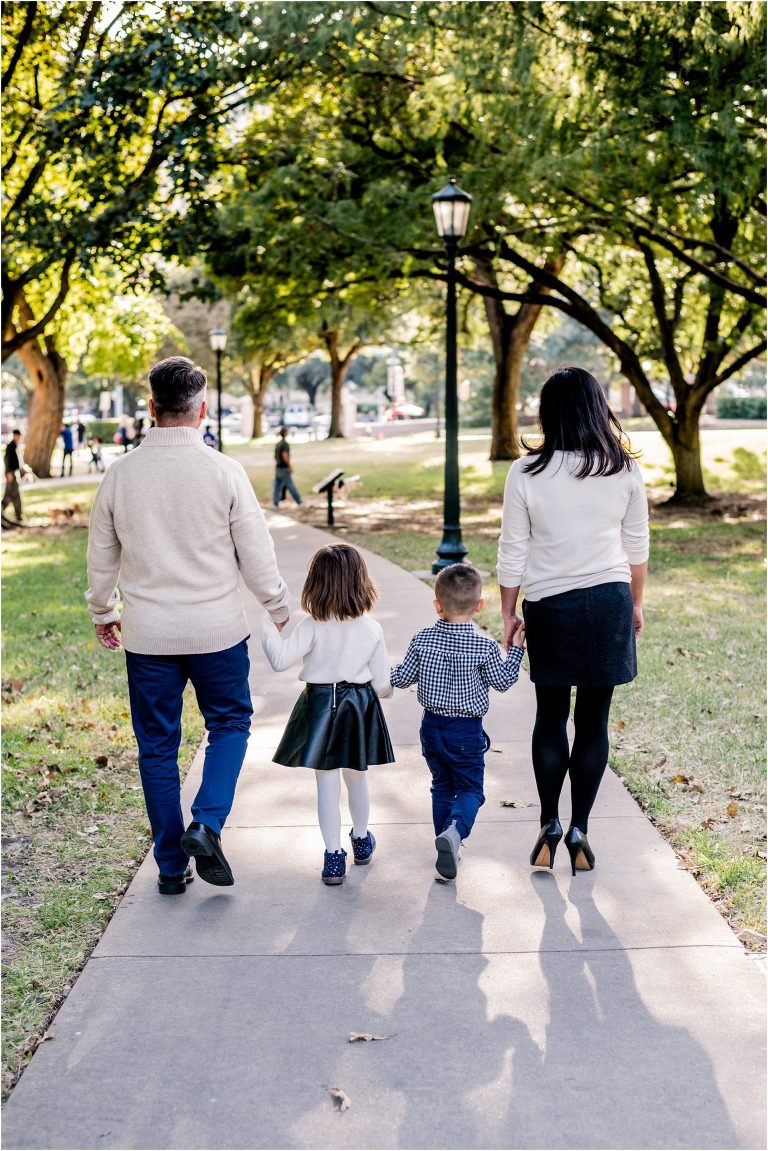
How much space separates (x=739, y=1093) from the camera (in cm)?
312

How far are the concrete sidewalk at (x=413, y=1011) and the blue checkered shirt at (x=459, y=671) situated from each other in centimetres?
70

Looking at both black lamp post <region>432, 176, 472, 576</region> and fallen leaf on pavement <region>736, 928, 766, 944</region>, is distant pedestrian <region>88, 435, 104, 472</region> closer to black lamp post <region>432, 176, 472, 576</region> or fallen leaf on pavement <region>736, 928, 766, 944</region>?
black lamp post <region>432, 176, 472, 576</region>

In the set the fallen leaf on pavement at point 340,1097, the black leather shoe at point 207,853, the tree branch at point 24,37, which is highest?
the tree branch at point 24,37

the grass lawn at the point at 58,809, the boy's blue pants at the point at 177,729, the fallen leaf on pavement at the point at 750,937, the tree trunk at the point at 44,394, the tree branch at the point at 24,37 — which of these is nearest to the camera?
the grass lawn at the point at 58,809

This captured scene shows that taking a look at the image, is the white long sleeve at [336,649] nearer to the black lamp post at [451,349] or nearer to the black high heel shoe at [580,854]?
the black high heel shoe at [580,854]

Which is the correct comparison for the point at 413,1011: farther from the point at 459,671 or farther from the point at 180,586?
the point at 180,586

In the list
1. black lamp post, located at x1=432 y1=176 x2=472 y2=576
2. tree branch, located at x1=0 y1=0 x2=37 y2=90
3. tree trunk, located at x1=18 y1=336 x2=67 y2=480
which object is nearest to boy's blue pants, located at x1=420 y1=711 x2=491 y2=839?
black lamp post, located at x1=432 y1=176 x2=472 y2=576

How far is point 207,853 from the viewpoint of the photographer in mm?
4305

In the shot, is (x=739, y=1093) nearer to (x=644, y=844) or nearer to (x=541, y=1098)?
(x=541, y=1098)

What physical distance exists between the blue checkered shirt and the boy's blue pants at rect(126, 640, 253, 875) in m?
0.65

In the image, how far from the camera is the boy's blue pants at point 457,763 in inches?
180

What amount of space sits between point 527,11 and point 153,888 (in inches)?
476

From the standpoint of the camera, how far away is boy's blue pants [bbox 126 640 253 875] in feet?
14.5

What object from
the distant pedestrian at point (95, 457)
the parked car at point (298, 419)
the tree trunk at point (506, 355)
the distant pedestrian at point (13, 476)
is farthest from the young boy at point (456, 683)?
the parked car at point (298, 419)
